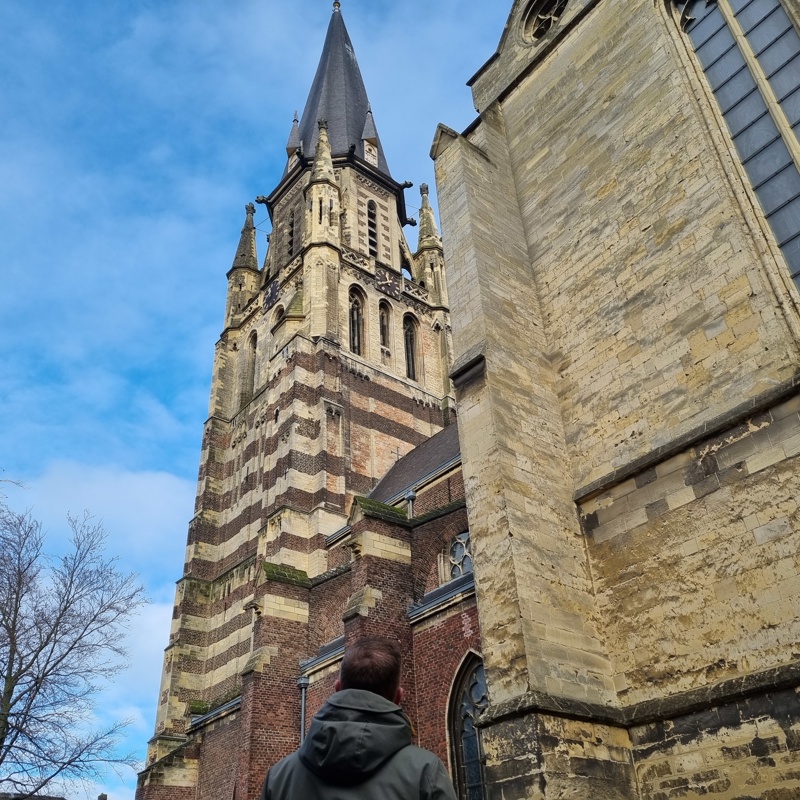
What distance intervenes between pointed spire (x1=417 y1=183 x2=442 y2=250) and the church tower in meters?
0.09

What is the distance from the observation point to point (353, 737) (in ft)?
6.94

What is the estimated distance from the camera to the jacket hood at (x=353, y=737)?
2.10 metres

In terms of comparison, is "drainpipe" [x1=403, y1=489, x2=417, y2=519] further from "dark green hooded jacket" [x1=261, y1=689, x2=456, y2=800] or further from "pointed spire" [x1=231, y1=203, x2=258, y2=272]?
"pointed spire" [x1=231, y1=203, x2=258, y2=272]

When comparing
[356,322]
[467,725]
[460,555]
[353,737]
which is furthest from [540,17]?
[356,322]

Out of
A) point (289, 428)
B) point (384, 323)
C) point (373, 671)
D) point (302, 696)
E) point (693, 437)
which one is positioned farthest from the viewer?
point (384, 323)

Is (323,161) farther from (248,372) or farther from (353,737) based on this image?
(353,737)

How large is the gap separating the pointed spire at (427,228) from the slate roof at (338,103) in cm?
229

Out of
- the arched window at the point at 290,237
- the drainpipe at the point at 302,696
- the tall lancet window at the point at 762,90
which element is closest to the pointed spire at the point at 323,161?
the arched window at the point at 290,237

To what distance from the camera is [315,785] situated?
217 centimetres

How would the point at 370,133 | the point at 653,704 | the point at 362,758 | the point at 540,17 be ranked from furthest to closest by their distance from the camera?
the point at 370,133 < the point at 540,17 < the point at 653,704 < the point at 362,758

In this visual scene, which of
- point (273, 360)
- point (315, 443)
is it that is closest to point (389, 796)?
point (315, 443)

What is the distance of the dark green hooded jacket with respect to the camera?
207 centimetres

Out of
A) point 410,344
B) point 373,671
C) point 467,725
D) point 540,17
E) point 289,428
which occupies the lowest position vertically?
point 373,671

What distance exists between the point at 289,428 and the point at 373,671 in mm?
21134
